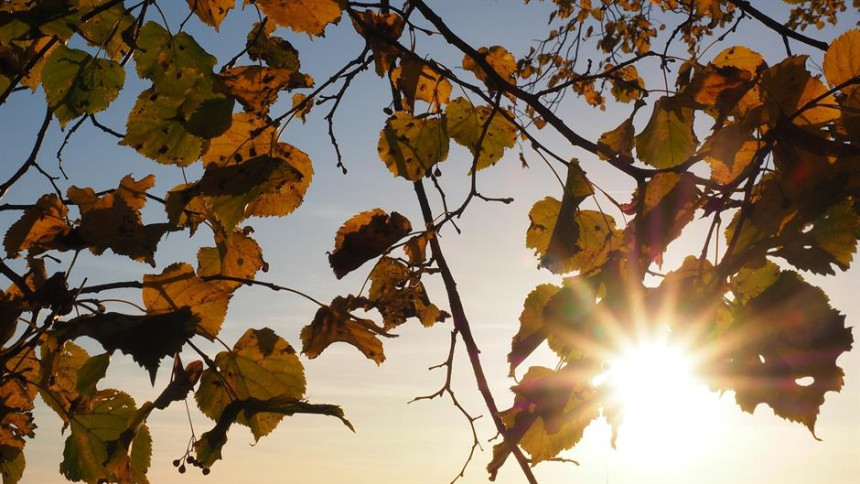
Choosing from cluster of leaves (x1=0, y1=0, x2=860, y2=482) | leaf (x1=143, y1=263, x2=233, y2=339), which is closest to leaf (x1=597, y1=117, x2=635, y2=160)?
cluster of leaves (x1=0, y1=0, x2=860, y2=482)

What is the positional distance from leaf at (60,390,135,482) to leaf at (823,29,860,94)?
1874mm

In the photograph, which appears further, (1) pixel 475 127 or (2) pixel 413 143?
(1) pixel 475 127

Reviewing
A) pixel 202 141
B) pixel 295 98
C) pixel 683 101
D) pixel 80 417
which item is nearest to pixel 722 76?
pixel 683 101

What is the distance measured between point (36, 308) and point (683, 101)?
1.71 m

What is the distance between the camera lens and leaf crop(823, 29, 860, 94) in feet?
4.05

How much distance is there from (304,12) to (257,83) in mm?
238

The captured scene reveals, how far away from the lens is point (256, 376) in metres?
1.77

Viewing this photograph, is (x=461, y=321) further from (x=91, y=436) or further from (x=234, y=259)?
(x=91, y=436)

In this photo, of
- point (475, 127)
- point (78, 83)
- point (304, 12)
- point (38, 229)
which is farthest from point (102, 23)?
point (475, 127)

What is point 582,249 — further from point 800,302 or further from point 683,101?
point 800,302

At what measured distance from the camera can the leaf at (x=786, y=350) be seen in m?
1.11

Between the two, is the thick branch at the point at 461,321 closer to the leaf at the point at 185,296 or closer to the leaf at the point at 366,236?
the leaf at the point at 366,236

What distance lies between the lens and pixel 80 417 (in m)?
1.93

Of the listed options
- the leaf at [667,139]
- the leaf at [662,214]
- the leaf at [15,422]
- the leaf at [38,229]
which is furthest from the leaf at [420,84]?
the leaf at [15,422]
